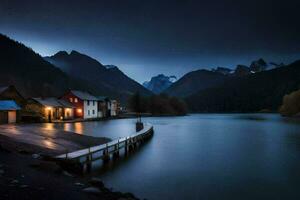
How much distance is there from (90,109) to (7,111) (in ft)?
147

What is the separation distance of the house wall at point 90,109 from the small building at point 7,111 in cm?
3780

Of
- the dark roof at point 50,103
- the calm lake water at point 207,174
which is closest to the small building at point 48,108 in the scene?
the dark roof at point 50,103

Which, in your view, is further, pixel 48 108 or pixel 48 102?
pixel 48 102

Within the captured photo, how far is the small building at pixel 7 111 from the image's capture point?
5253 cm

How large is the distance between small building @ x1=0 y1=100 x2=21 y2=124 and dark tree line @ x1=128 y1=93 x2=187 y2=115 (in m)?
112

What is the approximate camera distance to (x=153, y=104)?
175 metres

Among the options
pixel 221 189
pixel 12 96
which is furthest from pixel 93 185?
pixel 12 96

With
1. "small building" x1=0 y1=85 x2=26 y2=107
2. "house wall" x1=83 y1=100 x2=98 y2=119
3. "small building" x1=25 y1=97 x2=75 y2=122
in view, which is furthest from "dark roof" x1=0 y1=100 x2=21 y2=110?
"house wall" x1=83 y1=100 x2=98 y2=119

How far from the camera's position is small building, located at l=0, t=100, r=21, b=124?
5253cm

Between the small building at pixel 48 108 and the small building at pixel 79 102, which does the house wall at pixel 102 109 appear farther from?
the small building at pixel 48 108

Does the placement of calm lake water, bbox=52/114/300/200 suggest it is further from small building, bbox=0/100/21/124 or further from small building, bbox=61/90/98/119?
small building, bbox=61/90/98/119

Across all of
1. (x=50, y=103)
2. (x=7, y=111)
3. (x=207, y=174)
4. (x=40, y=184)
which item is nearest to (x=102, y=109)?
(x=50, y=103)

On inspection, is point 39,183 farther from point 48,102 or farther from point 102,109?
point 102,109

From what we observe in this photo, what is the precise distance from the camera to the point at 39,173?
17.5 metres
